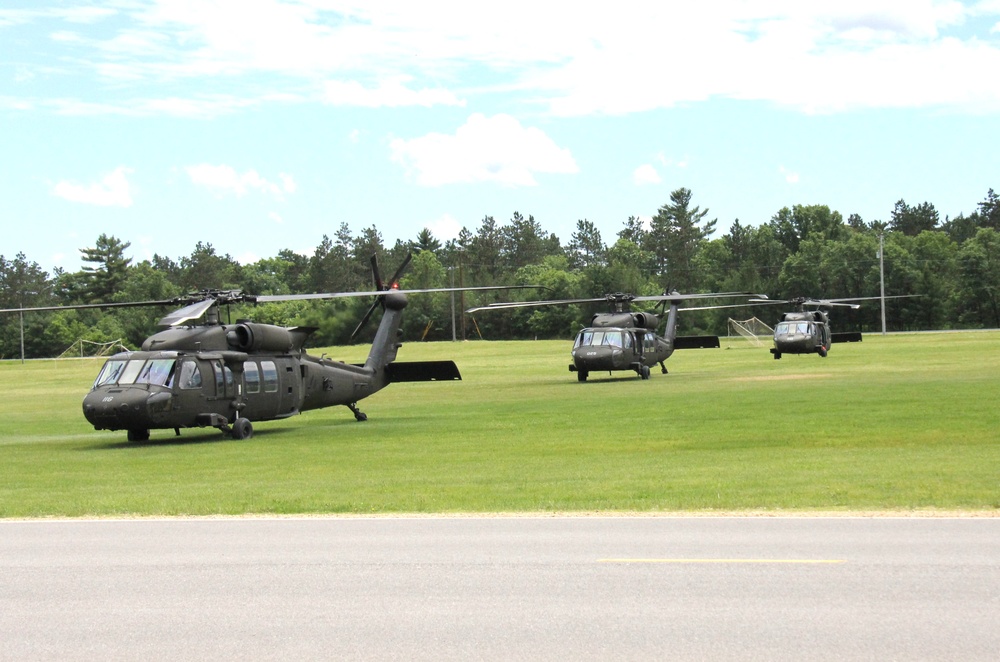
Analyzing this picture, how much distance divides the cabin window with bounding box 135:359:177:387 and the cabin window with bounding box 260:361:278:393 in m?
2.91

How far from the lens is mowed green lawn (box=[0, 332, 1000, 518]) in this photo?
1547 centimetres

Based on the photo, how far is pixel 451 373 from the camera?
31266 millimetres

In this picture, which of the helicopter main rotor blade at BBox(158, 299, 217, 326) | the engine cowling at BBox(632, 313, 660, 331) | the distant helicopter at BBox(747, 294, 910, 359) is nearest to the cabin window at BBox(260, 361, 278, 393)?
the helicopter main rotor blade at BBox(158, 299, 217, 326)

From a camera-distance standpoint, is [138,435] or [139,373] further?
[138,435]

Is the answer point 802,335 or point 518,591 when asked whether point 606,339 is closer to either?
point 802,335

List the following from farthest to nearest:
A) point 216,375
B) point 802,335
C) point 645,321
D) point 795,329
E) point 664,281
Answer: point 664,281, point 795,329, point 802,335, point 645,321, point 216,375

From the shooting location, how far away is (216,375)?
90.6 ft

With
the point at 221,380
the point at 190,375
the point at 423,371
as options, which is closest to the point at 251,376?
the point at 221,380

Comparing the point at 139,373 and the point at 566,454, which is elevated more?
the point at 139,373

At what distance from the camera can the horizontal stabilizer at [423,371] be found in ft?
103

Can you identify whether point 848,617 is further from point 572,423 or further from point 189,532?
point 572,423

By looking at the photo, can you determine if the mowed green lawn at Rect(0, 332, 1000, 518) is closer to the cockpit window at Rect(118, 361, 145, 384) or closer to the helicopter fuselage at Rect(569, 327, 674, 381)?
the cockpit window at Rect(118, 361, 145, 384)

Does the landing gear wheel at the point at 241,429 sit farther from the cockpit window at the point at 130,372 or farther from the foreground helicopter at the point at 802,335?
the foreground helicopter at the point at 802,335

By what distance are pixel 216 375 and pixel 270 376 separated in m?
1.98
